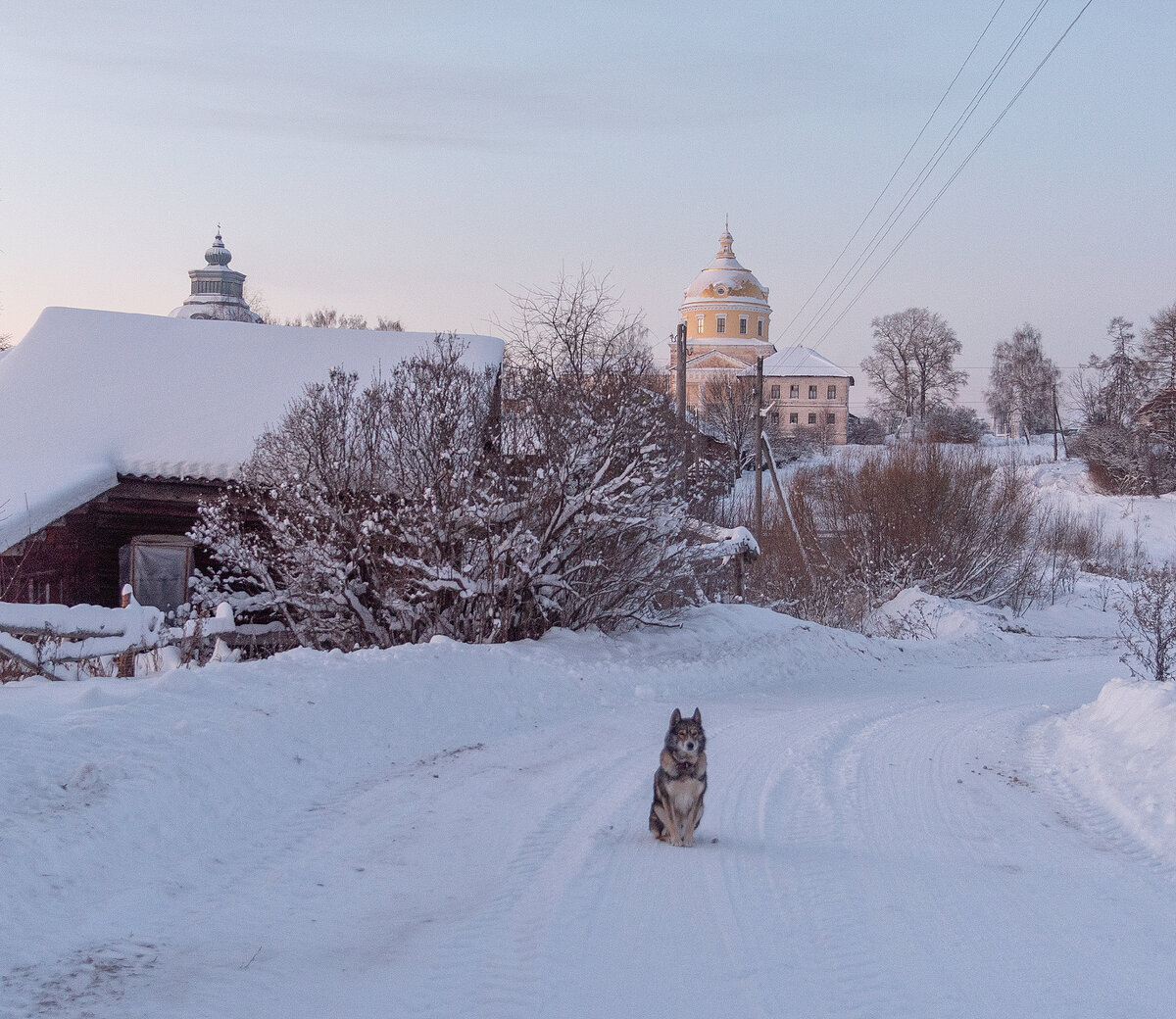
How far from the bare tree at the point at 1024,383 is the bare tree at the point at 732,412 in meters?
28.1

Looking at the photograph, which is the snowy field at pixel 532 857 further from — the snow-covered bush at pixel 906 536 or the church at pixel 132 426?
the snow-covered bush at pixel 906 536

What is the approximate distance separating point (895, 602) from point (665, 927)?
22.4 meters

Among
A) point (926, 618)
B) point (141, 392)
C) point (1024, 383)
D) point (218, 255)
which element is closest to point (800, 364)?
point (1024, 383)

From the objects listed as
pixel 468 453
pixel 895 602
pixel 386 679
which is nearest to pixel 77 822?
pixel 386 679

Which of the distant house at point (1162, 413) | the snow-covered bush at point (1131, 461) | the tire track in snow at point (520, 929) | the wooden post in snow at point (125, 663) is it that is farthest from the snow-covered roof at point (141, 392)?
the distant house at point (1162, 413)

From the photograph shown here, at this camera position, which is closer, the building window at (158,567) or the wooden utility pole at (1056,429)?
the building window at (158,567)

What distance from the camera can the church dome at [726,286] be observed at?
323 ft

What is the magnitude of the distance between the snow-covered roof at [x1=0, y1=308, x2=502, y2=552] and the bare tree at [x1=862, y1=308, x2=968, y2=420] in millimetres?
72356

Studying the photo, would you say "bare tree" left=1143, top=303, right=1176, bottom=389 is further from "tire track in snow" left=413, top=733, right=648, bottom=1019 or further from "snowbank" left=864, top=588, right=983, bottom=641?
"tire track in snow" left=413, top=733, right=648, bottom=1019

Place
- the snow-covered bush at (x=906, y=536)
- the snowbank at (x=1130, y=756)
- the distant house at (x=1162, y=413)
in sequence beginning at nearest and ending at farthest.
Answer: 1. the snowbank at (x=1130, y=756)
2. the snow-covered bush at (x=906, y=536)
3. the distant house at (x=1162, y=413)

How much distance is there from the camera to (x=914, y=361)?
289 feet

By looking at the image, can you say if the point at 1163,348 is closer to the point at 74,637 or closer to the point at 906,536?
the point at 906,536

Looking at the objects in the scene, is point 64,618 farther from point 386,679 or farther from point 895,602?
point 895,602

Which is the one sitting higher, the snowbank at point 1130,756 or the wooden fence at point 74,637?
the wooden fence at point 74,637
